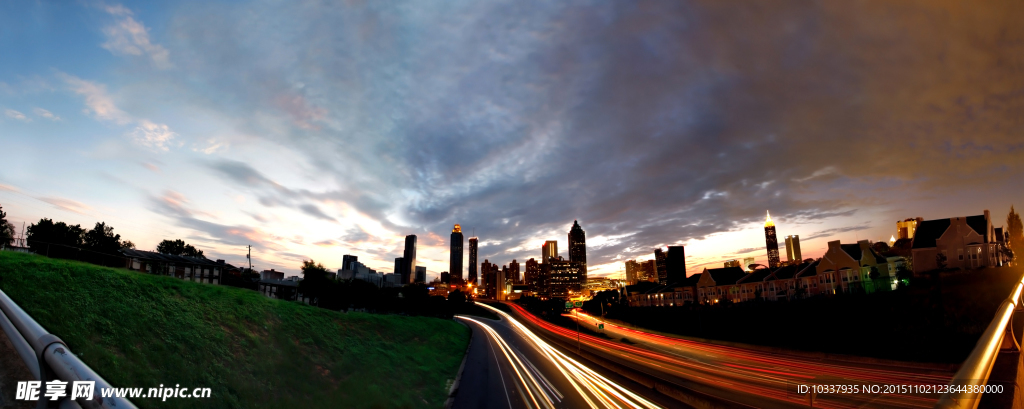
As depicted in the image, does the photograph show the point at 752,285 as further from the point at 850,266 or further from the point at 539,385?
the point at 539,385

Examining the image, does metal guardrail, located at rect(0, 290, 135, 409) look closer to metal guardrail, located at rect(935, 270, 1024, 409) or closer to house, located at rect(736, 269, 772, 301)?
metal guardrail, located at rect(935, 270, 1024, 409)

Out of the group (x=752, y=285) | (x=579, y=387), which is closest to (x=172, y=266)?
(x=579, y=387)

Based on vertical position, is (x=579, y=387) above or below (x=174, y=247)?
below

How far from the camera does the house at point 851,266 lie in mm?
69250

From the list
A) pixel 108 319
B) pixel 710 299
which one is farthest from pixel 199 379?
pixel 710 299

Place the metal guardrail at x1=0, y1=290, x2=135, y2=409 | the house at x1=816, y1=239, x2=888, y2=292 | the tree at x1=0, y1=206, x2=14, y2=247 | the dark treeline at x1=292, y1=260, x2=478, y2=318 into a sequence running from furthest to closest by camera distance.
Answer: the tree at x1=0, y1=206, x2=14, y2=247 < the dark treeline at x1=292, y1=260, x2=478, y2=318 < the house at x1=816, y1=239, x2=888, y2=292 < the metal guardrail at x1=0, y1=290, x2=135, y2=409

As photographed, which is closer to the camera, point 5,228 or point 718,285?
point 5,228

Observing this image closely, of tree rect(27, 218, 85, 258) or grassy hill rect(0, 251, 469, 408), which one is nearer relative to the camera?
grassy hill rect(0, 251, 469, 408)

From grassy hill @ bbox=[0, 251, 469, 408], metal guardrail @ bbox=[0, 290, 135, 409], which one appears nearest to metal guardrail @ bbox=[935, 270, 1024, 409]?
metal guardrail @ bbox=[0, 290, 135, 409]

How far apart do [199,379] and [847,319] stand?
213 ft

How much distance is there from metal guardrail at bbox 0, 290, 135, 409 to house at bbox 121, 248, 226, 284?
52378mm

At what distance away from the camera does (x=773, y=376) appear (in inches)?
1390

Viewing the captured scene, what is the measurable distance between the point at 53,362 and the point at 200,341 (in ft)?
75.5

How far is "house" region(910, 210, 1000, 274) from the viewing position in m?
57.8
